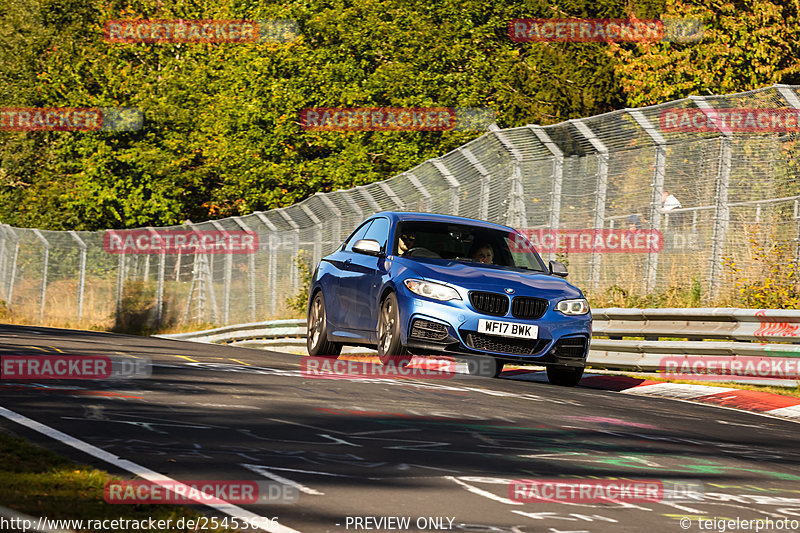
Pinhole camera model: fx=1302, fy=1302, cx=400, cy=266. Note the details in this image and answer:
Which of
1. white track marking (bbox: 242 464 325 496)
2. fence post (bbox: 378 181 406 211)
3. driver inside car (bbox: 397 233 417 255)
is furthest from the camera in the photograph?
fence post (bbox: 378 181 406 211)

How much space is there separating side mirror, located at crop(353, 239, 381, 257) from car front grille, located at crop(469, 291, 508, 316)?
1.47 m

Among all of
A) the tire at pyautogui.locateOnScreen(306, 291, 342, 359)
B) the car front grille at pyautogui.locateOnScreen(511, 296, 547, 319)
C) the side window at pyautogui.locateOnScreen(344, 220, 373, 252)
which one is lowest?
Result: the tire at pyautogui.locateOnScreen(306, 291, 342, 359)

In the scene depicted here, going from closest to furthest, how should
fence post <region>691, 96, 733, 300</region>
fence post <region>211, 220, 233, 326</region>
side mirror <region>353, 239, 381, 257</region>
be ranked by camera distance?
side mirror <region>353, 239, 381, 257</region> < fence post <region>691, 96, 733, 300</region> < fence post <region>211, 220, 233, 326</region>

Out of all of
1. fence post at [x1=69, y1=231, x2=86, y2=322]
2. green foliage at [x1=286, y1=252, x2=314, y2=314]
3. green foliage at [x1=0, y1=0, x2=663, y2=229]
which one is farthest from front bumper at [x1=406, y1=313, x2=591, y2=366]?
fence post at [x1=69, y1=231, x2=86, y2=322]

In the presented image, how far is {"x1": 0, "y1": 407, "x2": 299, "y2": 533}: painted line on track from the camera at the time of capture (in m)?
5.16

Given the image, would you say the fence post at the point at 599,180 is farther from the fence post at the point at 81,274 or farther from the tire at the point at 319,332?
the fence post at the point at 81,274

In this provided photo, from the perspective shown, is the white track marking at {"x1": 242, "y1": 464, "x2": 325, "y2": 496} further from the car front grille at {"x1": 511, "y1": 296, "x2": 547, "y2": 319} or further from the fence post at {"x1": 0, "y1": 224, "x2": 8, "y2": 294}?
the fence post at {"x1": 0, "y1": 224, "x2": 8, "y2": 294}

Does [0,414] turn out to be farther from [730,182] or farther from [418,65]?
[418,65]

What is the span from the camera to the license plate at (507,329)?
1256cm

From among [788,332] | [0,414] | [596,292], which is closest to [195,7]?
[596,292]

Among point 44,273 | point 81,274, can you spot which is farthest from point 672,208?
point 44,273

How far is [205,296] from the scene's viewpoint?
113ft

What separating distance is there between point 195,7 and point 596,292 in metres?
45.0

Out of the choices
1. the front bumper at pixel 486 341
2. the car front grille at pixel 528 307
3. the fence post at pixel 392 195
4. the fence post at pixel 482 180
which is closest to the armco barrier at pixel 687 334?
the front bumper at pixel 486 341
